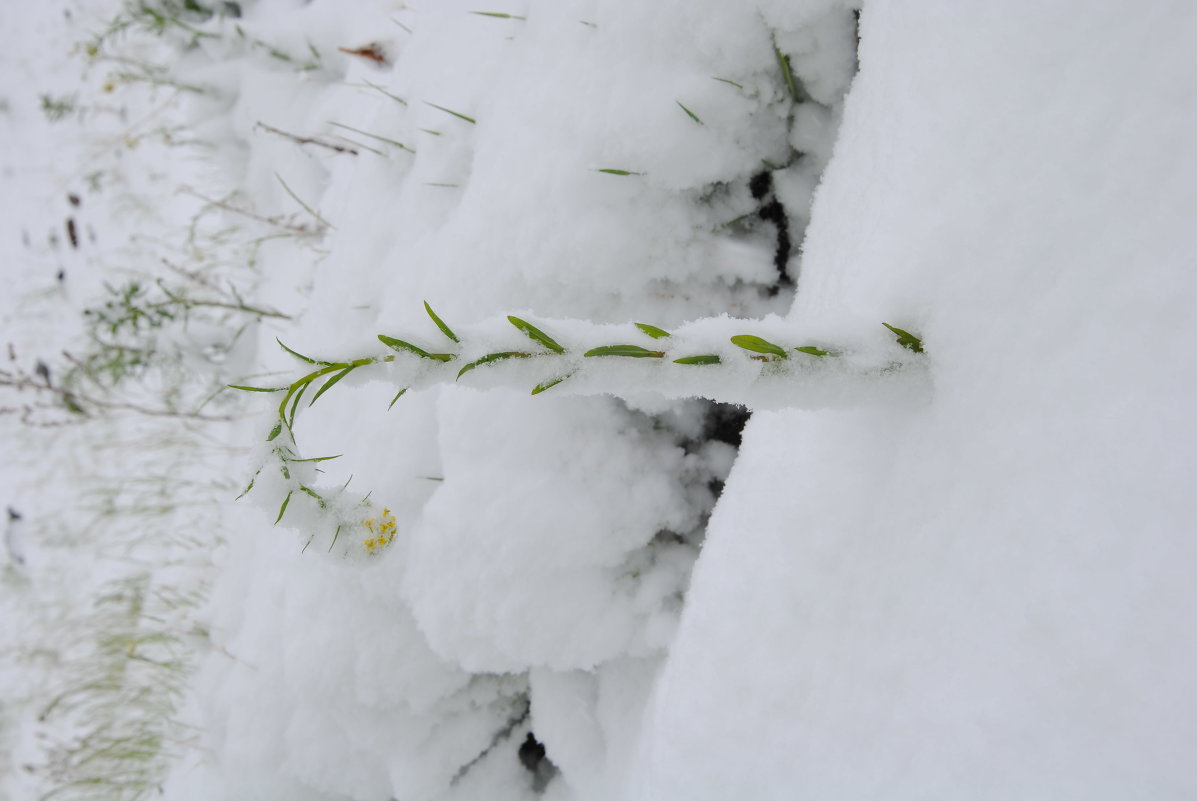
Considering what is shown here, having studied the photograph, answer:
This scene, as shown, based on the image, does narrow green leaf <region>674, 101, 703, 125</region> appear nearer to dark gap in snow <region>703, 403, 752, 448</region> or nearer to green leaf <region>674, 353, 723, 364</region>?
dark gap in snow <region>703, 403, 752, 448</region>

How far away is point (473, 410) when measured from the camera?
1116 mm

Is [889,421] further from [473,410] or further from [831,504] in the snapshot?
[473,410]

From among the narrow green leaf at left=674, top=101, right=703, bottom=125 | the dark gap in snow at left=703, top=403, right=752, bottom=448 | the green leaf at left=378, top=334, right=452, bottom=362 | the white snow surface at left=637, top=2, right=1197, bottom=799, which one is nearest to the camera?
the white snow surface at left=637, top=2, right=1197, bottom=799

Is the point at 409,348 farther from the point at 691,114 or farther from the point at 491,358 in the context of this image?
the point at 691,114

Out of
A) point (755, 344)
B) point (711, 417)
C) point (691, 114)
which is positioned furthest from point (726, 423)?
point (755, 344)

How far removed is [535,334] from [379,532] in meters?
0.25

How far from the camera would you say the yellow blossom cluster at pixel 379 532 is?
2.03ft

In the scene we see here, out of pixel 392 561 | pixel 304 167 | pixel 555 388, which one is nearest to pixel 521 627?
pixel 392 561

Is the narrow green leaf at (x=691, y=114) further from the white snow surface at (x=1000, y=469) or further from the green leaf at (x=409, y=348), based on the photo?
the green leaf at (x=409, y=348)

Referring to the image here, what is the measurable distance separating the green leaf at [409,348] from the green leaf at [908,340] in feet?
1.18

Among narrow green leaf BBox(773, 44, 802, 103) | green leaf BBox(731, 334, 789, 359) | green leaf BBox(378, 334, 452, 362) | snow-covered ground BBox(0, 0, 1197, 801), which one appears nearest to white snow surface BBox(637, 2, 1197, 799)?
snow-covered ground BBox(0, 0, 1197, 801)

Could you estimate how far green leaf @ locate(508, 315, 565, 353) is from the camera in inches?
20.8

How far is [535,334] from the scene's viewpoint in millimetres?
534

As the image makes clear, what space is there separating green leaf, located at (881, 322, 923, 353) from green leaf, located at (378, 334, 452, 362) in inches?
14.2
